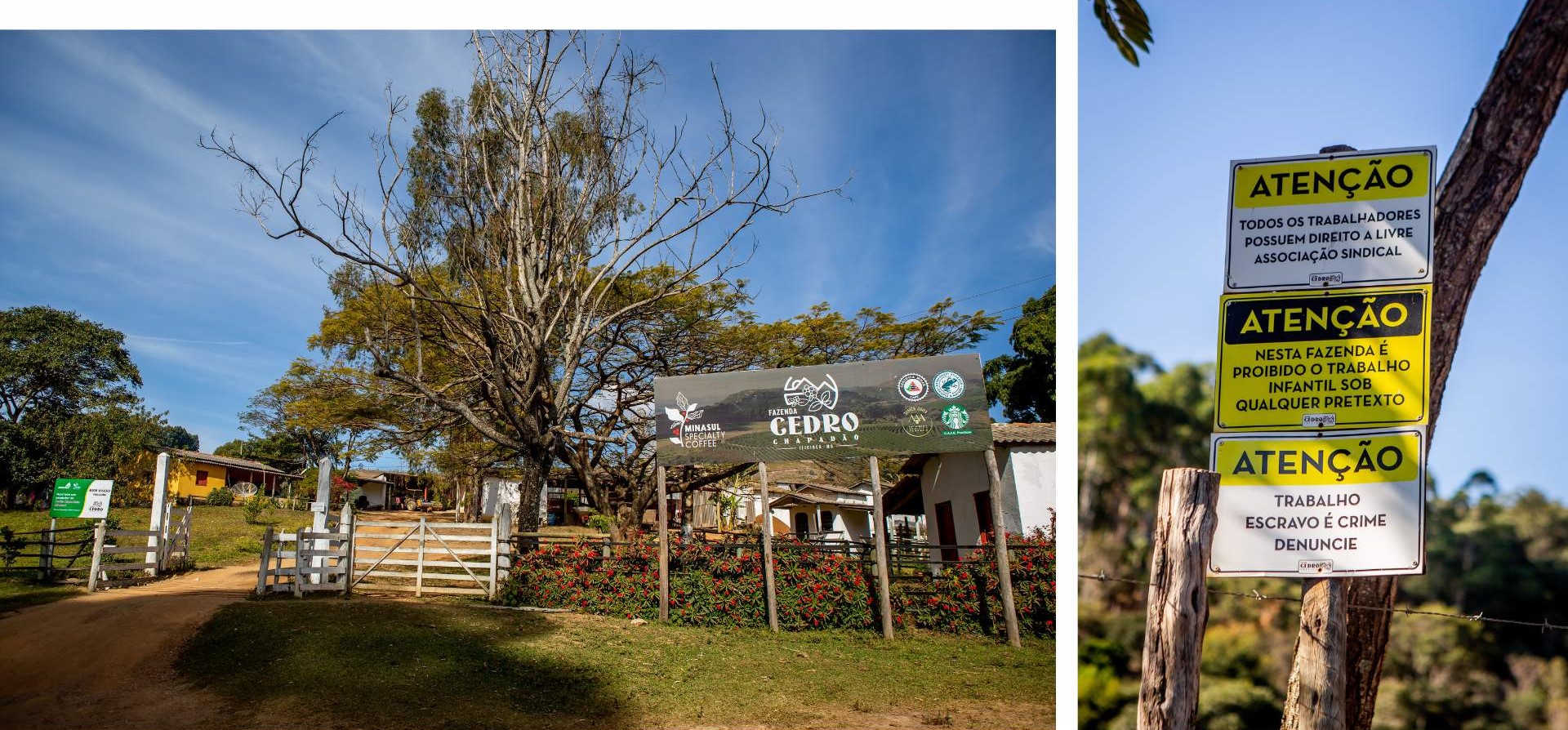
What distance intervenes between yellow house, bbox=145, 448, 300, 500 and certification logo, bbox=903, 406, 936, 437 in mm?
24349

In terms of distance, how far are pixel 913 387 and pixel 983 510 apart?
11.2 ft

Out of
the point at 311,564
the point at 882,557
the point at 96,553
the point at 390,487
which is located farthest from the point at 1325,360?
the point at 390,487

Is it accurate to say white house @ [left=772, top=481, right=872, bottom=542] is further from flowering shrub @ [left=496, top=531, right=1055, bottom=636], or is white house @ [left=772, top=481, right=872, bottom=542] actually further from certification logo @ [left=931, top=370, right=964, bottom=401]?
certification logo @ [left=931, top=370, right=964, bottom=401]

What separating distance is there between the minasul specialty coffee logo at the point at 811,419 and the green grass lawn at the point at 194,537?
8215 millimetres

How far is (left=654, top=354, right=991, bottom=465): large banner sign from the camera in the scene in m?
9.89

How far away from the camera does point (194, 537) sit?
17.0 m

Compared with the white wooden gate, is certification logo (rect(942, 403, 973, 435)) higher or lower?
higher

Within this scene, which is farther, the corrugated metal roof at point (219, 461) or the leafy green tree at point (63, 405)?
the corrugated metal roof at point (219, 461)

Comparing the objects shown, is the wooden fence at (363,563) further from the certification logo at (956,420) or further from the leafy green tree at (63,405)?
the leafy green tree at (63,405)

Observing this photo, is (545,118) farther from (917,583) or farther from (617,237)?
(917,583)

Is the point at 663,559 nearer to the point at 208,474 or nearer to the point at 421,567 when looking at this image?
the point at 421,567

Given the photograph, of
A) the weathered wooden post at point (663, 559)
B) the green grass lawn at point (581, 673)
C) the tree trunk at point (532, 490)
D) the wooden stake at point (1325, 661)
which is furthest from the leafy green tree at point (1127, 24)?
the tree trunk at point (532, 490)

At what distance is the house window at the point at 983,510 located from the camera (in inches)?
489

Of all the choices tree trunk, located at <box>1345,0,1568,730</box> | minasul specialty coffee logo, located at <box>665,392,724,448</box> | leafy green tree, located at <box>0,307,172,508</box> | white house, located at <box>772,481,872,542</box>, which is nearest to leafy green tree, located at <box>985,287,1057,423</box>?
white house, located at <box>772,481,872,542</box>
